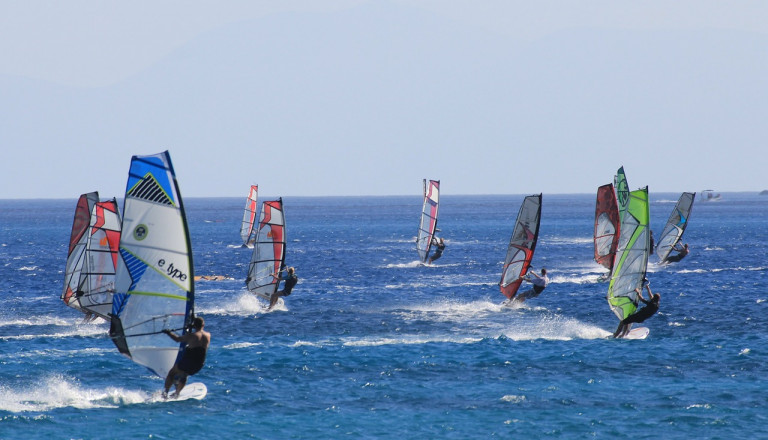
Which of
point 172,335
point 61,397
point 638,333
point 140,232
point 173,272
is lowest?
point 61,397

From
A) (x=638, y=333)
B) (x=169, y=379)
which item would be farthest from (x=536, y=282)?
(x=169, y=379)

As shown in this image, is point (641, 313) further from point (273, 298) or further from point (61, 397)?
point (61, 397)

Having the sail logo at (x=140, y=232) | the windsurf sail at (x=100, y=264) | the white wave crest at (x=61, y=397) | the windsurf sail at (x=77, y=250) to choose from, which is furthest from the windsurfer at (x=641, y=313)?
the windsurf sail at (x=77, y=250)

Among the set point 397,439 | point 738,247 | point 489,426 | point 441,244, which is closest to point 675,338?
point 489,426

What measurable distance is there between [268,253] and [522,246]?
34.6ft

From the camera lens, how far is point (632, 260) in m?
31.8

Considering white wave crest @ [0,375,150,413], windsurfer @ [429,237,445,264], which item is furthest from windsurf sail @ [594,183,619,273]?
white wave crest @ [0,375,150,413]

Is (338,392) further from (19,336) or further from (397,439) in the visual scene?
(19,336)

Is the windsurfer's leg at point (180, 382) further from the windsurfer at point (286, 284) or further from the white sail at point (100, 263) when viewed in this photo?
the windsurfer at point (286, 284)

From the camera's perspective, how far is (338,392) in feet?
77.9

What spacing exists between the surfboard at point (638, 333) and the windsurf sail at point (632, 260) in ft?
2.08

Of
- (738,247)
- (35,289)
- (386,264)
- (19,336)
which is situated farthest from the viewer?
(738,247)

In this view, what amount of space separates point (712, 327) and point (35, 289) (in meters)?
32.9

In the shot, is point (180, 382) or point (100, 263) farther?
point (100, 263)
